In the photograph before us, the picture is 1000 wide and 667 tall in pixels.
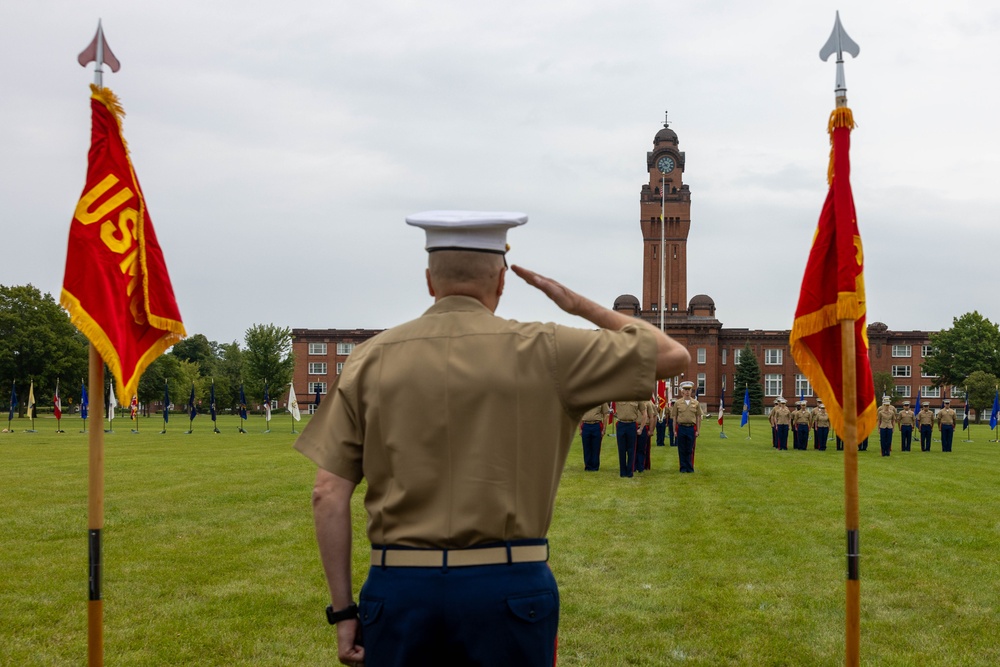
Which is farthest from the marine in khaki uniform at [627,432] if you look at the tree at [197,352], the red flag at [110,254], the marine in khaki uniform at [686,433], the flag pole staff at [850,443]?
the tree at [197,352]

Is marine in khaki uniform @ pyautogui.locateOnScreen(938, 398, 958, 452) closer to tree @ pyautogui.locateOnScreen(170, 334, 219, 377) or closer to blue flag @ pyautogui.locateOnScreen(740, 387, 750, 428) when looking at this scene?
blue flag @ pyautogui.locateOnScreen(740, 387, 750, 428)

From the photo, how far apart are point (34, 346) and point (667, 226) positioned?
67161 millimetres

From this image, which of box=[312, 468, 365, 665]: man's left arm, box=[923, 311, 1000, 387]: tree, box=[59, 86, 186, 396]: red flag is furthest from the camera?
box=[923, 311, 1000, 387]: tree

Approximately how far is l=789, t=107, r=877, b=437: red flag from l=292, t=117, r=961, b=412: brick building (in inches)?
3992

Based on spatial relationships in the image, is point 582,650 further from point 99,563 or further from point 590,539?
point 590,539

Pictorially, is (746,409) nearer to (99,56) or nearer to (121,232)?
(121,232)

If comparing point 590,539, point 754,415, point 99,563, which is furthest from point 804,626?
point 754,415

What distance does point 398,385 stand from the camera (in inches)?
124

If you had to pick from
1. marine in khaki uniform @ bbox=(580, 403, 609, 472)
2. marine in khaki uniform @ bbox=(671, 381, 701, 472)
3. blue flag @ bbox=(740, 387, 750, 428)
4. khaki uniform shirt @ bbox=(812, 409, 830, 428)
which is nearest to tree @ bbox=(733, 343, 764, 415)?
blue flag @ bbox=(740, 387, 750, 428)

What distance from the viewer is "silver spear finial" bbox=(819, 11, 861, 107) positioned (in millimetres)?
5969

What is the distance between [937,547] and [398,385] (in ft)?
33.8

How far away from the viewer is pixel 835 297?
20.2 feet

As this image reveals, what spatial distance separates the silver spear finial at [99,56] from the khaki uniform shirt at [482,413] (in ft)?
12.8

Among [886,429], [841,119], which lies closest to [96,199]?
[841,119]
